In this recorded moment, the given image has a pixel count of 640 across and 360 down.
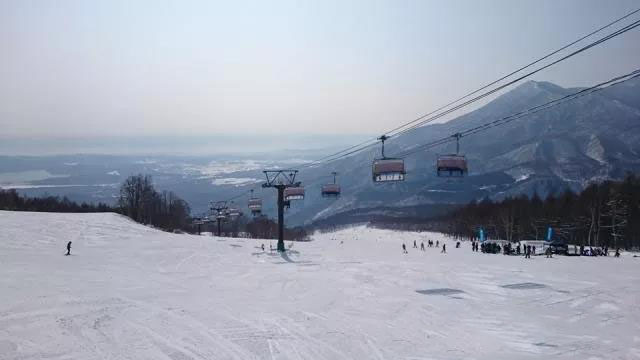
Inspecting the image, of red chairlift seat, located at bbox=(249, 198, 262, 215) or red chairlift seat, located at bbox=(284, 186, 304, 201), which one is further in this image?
red chairlift seat, located at bbox=(249, 198, 262, 215)

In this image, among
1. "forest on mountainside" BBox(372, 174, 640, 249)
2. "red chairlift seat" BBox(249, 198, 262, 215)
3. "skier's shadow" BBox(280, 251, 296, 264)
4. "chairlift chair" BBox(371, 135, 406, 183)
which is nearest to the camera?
"chairlift chair" BBox(371, 135, 406, 183)

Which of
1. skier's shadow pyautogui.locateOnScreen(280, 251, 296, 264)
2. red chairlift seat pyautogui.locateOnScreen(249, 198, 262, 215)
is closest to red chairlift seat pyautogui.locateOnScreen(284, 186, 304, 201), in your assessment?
skier's shadow pyautogui.locateOnScreen(280, 251, 296, 264)

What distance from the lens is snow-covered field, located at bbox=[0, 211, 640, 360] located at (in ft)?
44.3

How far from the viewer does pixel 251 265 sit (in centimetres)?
3569

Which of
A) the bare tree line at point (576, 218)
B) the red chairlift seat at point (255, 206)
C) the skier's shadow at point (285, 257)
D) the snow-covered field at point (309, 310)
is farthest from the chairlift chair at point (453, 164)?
the bare tree line at point (576, 218)

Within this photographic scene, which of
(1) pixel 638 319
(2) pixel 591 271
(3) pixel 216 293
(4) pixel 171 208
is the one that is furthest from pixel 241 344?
(4) pixel 171 208

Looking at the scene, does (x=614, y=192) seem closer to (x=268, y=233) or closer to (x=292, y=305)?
(x=292, y=305)

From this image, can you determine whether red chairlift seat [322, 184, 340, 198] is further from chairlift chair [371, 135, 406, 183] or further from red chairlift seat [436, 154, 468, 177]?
red chairlift seat [436, 154, 468, 177]

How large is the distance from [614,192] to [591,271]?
46292mm

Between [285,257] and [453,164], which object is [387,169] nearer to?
[453,164]

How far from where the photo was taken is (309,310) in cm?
1873

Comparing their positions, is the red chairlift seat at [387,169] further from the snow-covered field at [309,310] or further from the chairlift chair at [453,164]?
the snow-covered field at [309,310]

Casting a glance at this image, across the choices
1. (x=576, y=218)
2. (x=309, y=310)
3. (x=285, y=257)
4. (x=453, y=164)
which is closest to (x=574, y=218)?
(x=576, y=218)

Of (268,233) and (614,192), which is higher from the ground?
(614,192)
